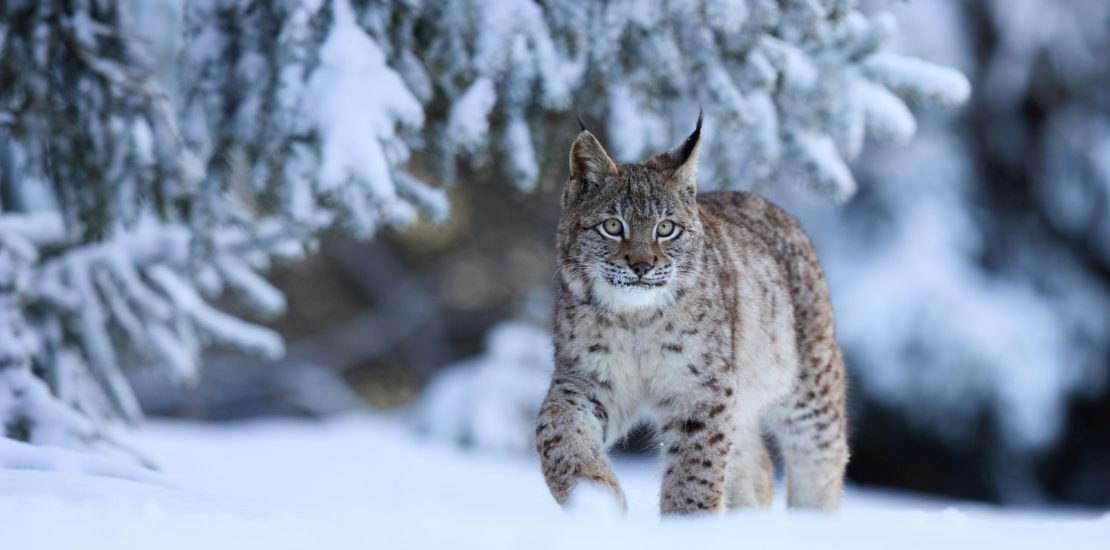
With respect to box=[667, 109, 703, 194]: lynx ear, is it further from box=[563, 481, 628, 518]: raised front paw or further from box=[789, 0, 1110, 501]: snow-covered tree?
box=[789, 0, 1110, 501]: snow-covered tree

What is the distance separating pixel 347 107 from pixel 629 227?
98 cm

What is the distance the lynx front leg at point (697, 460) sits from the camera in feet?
13.4

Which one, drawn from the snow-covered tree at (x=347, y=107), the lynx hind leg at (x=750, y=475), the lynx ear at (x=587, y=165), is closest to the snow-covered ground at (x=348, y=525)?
the lynx hind leg at (x=750, y=475)

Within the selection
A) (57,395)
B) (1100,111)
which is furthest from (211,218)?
(1100,111)

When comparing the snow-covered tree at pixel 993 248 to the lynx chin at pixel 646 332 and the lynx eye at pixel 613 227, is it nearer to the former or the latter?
the lynx chin at pixel 646 332

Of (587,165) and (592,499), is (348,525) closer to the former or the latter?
(592,499)

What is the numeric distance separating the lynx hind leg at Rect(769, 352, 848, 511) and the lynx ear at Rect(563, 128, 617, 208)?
1.16 meters

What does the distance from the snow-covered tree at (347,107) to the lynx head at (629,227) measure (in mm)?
590

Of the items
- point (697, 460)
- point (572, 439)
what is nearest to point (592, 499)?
point (572, 439)

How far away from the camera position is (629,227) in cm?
416

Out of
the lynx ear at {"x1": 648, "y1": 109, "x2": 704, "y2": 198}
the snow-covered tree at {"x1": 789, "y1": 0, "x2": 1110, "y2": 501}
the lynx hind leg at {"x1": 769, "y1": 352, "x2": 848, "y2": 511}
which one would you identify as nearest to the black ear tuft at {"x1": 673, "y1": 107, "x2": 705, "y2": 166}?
the lynx ear at {"x1": 648, "y1": 109, "x2": 704, "y2": 198}

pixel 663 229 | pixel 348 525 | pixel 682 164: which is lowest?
pixel 348 525

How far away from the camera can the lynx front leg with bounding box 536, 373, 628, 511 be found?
3906mm

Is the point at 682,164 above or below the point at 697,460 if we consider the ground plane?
above
